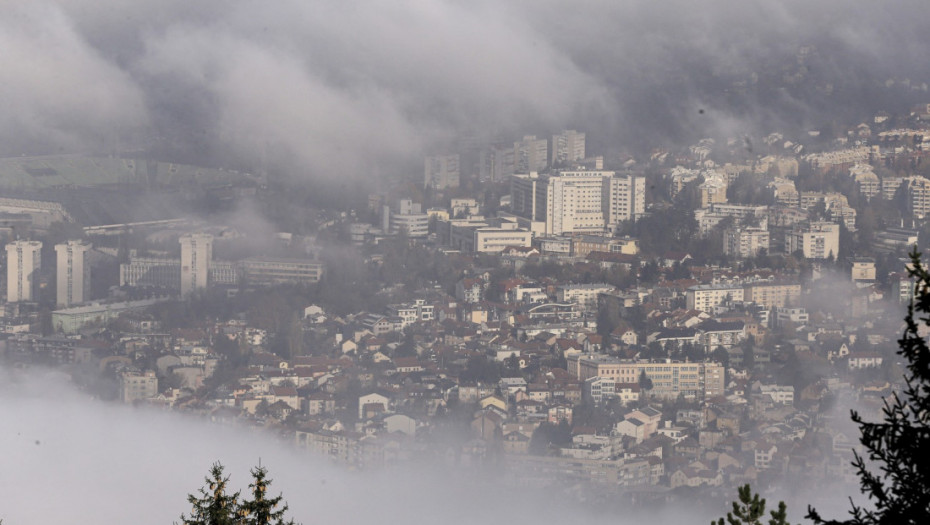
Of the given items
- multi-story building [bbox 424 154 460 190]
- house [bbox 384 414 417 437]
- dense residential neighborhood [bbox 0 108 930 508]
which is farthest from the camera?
multi-story building [bbox 424 154 460 190]

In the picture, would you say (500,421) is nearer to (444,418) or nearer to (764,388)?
(444,418)

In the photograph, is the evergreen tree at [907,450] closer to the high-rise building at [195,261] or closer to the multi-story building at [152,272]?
the high-rise building at [195,261]

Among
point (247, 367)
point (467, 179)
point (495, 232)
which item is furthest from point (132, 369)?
point (467, 179)

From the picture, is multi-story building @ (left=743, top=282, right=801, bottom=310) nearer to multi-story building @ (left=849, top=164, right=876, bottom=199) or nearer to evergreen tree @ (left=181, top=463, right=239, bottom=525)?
multi-story building @ (left=849, top=164, right=876, bottom=199)

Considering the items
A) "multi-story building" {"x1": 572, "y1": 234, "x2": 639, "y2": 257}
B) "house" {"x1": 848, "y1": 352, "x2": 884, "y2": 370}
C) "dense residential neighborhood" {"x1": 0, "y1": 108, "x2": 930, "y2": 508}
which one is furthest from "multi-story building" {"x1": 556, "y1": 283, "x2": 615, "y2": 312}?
"house" {"x1": 848, "y1": 352, "x2": 884, "y2": 370}

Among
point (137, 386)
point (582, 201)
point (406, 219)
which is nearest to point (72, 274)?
point (137, 386)

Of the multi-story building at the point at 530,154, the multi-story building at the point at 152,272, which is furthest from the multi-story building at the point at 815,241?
the multi-story building at the point at 152,272

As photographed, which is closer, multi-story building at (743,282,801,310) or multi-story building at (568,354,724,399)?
multi-story building at (568,354,724,399)
